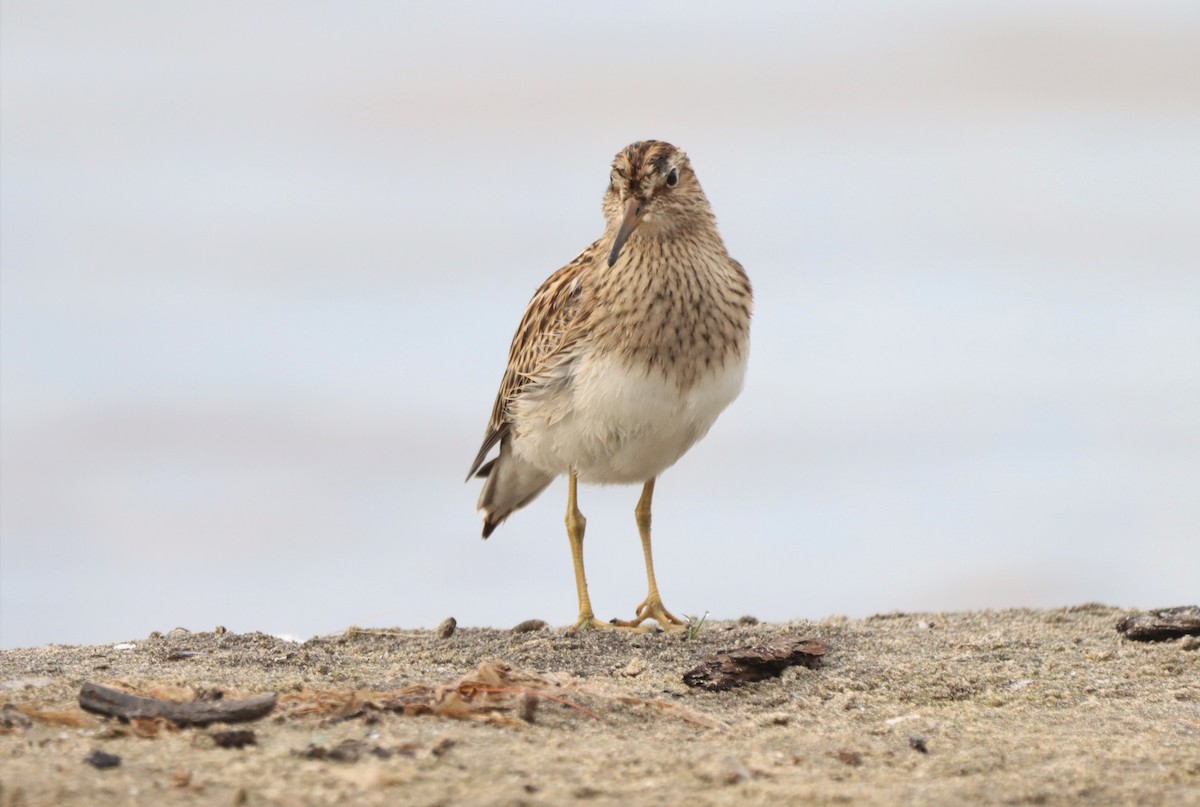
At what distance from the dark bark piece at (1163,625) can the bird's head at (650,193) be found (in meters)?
2.87

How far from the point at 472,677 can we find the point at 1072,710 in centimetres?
225

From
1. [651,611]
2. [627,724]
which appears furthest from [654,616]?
[627,724]

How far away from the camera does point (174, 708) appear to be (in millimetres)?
4254

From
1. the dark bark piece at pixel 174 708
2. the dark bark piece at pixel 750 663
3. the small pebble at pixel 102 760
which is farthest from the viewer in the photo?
the dark bark piece at pixel 750 663

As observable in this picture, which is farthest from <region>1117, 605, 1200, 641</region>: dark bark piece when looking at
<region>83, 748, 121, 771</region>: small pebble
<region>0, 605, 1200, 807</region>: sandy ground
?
<region>83, 748, 121, 771</region>: small pebble

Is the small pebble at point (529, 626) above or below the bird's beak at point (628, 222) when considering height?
below

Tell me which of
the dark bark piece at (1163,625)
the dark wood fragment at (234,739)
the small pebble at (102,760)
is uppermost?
the dark bark piece at (1163,625)

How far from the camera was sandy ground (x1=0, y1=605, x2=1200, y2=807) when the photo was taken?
12.3 feet

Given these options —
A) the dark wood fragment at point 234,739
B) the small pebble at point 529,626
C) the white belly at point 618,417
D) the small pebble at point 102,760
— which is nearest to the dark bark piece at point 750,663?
the small pebble at point 529,626

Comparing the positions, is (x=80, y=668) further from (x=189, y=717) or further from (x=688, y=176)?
(x=688, y=176)

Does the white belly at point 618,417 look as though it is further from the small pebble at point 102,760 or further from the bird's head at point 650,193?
the small pebble at point 102,760

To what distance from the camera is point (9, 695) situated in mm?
4738

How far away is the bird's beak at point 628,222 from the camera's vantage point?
722 centimetres

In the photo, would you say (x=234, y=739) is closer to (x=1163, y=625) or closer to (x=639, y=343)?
(x=639, y=343)
